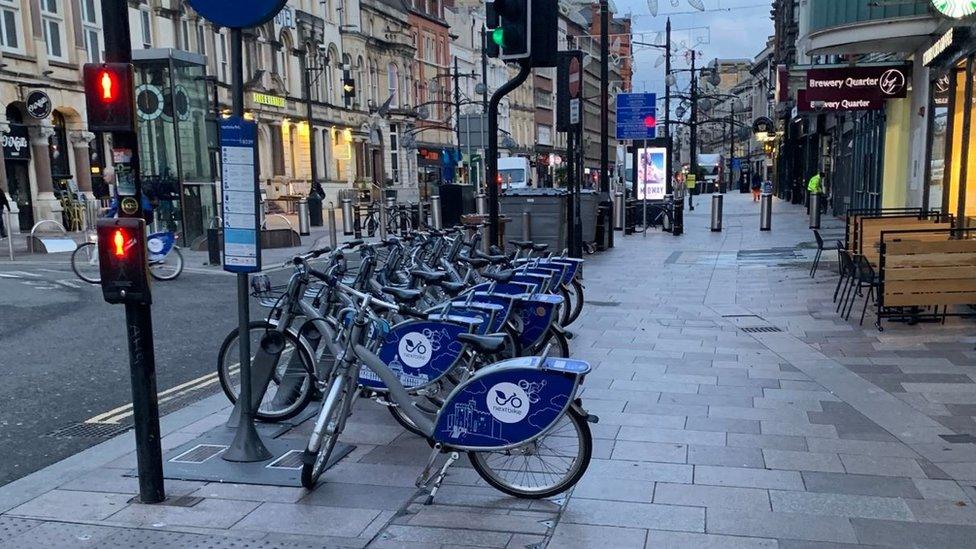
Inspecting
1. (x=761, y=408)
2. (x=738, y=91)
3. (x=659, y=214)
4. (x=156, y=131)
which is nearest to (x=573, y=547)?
(x=761, y=408)

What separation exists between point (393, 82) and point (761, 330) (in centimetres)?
4937

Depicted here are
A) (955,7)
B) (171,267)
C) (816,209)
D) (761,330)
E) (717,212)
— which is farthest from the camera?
(717,212)

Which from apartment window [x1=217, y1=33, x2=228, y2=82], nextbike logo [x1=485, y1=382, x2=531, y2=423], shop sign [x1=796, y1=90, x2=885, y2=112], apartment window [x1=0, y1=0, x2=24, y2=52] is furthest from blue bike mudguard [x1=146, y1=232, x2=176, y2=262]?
apartment window [x1=217, y1=33, x2=228, y2=82]

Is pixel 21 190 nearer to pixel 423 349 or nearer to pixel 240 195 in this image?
pixel 240 195

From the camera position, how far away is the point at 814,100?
47.5 feet

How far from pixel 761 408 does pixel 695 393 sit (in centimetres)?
58

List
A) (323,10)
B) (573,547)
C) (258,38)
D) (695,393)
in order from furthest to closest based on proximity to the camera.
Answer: (323,10) < (258,38) < (695,393) < (573,547)

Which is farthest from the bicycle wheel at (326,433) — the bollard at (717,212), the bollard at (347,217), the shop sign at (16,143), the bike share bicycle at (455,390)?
the shop sign at (16,143)

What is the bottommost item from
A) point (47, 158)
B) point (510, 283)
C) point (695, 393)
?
point (695, 393)

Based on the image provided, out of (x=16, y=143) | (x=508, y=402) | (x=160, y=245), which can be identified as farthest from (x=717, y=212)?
(x=16, y=143)

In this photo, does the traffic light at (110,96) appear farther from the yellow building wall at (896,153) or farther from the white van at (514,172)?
the white van at (514,172)

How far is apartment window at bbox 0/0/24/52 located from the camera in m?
24.0

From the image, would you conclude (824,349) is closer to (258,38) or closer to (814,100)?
(814,100)

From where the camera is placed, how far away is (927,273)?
315 inches
